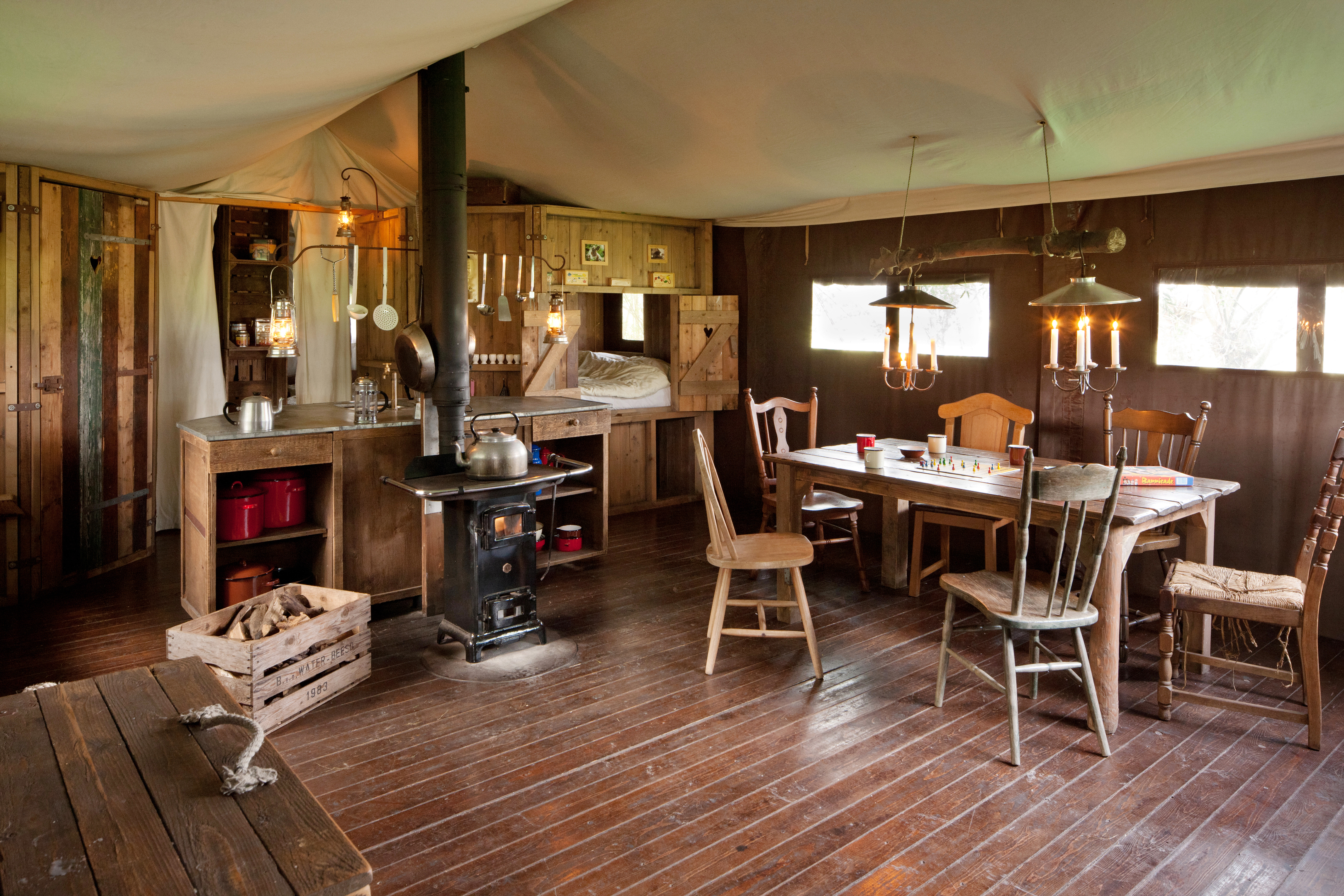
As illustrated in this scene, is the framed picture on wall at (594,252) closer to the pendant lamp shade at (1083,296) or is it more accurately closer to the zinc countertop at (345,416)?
the zinc countertop at (345,416)

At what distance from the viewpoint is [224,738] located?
1.79 m

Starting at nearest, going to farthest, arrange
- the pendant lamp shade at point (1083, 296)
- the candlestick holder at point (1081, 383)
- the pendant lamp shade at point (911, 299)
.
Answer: the pendant lamp shade at point (1083, 296), the pendant lamp shade at point (911, 299), the candlestick holder at point (1081, 383)

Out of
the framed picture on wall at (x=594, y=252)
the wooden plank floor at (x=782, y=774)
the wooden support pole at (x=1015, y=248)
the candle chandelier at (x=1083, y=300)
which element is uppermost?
the framed picture on wall at (x=594, y=252)

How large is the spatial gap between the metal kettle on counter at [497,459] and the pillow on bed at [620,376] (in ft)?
8.12

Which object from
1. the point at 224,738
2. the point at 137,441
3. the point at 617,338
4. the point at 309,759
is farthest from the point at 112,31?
the point at 617,338

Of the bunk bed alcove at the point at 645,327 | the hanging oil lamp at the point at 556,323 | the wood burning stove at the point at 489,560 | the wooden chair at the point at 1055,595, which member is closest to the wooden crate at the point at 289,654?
the wood burning stove at the point at 489,560

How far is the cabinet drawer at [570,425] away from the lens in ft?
16.6

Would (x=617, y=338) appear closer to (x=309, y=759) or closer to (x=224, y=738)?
(x=309, y=759)

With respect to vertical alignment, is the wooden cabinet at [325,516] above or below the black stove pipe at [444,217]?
below

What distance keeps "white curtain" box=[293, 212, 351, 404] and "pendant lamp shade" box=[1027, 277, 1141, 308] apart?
5.13 meters

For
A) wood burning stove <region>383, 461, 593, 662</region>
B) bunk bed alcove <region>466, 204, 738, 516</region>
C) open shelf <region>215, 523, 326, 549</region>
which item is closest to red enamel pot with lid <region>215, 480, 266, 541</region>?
open shelf <region>215, 523, 326, 549</region>

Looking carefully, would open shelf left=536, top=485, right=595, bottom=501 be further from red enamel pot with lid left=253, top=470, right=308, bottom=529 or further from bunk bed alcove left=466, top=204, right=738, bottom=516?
red enamel pot with lid left=253, top=470, right=308, bottom=529

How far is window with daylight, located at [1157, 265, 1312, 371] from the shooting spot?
4.43 meters

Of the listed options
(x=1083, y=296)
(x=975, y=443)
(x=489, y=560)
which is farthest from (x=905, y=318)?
(x=489, y=560)
